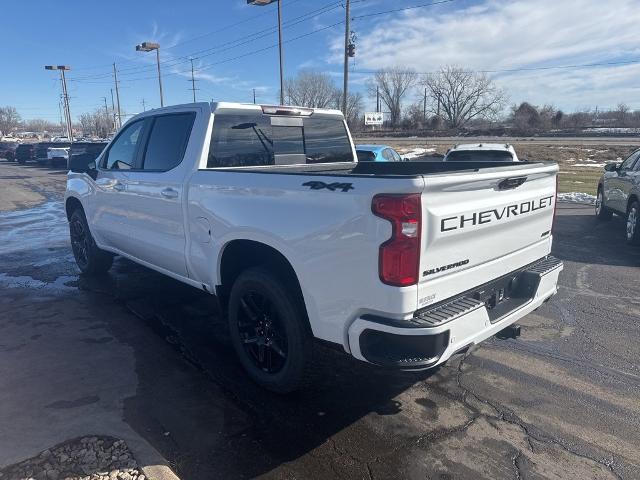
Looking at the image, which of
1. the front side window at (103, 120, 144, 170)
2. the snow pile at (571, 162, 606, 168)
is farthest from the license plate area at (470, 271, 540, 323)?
the snow pile at (571, 162, 606, 168)

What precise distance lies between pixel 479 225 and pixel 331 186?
3.11ft

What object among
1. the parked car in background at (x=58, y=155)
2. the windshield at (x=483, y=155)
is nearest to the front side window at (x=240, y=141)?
the windshield at (x=483, y=155)

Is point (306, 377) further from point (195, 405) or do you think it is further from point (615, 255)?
point (615, 255)

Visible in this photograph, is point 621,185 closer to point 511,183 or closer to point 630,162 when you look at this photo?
point 630,162

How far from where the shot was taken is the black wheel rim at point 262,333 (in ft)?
11.4

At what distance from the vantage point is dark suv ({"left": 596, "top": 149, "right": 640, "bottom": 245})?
8.39 meters

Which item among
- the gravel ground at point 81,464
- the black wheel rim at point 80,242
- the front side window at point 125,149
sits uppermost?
the front side window at point 125,149

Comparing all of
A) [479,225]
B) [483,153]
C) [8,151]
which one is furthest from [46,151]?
[479,225]

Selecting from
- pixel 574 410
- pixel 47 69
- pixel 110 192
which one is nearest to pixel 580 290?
pixel 574 410

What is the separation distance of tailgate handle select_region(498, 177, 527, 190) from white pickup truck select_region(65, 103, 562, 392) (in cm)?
1

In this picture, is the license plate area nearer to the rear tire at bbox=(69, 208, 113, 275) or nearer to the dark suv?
the rear tire at bbox=(69, 208, 113, 275)

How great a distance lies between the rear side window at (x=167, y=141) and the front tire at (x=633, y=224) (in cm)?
759

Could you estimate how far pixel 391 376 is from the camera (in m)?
3.99

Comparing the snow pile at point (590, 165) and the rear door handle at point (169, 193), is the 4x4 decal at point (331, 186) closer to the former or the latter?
the rear door handle at point (169, 193)
